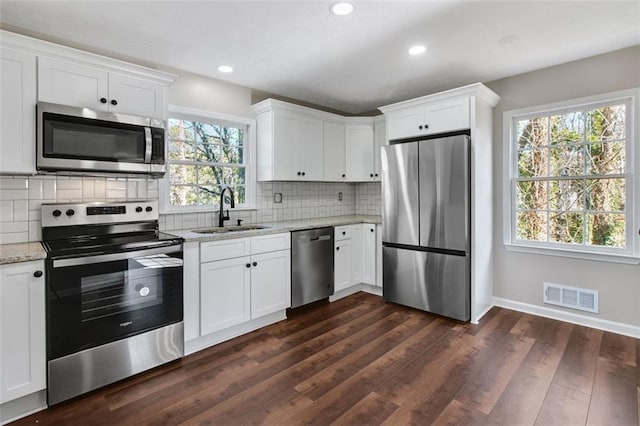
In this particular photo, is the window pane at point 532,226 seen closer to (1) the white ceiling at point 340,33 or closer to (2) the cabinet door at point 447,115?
(2) the cabinet door at point 447,115

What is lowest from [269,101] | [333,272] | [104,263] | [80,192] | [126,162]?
[333,272]

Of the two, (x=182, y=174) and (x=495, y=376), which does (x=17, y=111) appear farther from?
(x=495, y=376)

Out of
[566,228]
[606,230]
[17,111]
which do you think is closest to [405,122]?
[566,228]

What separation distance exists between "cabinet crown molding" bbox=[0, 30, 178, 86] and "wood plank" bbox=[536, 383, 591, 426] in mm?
3441

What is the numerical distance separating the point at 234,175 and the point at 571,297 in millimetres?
3603

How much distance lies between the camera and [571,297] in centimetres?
317

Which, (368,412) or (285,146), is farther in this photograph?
(285,146)

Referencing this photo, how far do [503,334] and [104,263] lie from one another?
3.20m

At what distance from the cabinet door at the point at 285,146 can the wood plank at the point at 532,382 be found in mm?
2729

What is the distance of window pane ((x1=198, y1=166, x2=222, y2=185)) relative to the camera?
3.41 meters

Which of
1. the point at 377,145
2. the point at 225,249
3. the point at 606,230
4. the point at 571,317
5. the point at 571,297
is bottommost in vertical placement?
the point at 571,317

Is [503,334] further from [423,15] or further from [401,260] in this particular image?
Answer: [423,15]

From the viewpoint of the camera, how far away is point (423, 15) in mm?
2223

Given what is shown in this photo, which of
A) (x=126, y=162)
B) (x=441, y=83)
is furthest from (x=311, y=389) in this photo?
(x=441, y=83)
